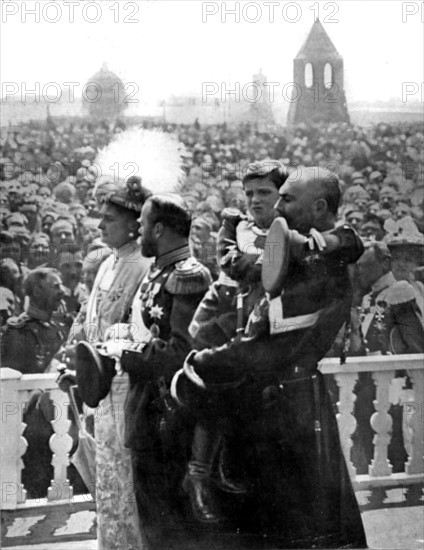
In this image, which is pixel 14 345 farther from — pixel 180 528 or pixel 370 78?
pixel 370 78

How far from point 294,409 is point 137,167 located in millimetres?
1653

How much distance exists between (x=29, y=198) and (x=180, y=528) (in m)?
2.13

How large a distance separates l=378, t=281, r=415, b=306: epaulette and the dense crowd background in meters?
0.08

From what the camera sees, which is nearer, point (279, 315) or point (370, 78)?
point (279, 315)

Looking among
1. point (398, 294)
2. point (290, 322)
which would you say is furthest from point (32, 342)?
point (398, 294)

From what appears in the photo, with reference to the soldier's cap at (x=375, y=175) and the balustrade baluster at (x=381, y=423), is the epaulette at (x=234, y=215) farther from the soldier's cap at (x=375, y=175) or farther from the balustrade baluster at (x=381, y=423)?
the balustrade baluster at (x=381, y=423)

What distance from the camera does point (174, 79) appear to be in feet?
17.4

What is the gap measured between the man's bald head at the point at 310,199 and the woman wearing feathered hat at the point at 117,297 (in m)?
0.68

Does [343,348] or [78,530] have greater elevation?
[343,348]

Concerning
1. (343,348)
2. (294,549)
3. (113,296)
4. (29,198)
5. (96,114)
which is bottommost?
(294,549)

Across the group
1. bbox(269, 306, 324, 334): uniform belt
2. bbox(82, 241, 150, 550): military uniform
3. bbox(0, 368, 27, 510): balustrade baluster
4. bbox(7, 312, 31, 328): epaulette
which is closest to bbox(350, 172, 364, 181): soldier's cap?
bbox(269, 306, 324, 334): uniform belt

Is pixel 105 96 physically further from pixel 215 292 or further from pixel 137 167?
pixel 215 292

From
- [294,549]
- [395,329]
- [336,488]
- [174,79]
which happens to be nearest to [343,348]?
[395,329]

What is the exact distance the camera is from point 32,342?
209 inches
